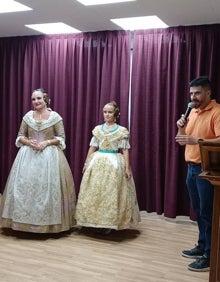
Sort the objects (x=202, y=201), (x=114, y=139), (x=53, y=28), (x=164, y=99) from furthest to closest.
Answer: (x=53, y=28), (x=164, y=99), (x=114, y=139), (x=202, y=201)

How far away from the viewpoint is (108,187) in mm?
3625

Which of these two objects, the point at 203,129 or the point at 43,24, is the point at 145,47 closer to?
the point at 43,24

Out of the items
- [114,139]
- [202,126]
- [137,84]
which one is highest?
[137,84]

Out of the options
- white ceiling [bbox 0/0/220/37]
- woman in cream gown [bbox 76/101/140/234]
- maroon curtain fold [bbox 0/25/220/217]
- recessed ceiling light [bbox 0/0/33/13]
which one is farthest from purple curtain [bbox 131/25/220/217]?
recessed ceiling light [bbox 0/0/33/13]

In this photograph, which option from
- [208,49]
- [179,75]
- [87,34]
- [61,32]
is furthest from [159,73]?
[61,32]

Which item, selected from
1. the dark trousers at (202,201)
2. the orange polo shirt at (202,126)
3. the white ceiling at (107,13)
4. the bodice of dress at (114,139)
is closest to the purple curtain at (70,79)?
the white ceiling at (107,13)

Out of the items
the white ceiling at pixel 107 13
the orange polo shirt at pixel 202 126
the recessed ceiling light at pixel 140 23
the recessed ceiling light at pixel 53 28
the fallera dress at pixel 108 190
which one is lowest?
the fallera dress at pixel 108 190

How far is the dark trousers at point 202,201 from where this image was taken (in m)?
2.88

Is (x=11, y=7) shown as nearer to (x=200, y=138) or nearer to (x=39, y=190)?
(x=39, y=190)

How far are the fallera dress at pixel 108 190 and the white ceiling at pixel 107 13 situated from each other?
3.86ft

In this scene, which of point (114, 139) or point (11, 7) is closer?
point (11, 7)

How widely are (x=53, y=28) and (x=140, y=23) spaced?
1087 millimetres

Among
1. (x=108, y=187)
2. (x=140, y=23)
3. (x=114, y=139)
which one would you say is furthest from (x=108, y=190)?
(x=140, y=23)

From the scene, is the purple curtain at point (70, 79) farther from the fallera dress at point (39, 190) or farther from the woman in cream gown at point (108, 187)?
the fallera dress at point (39, 190)
